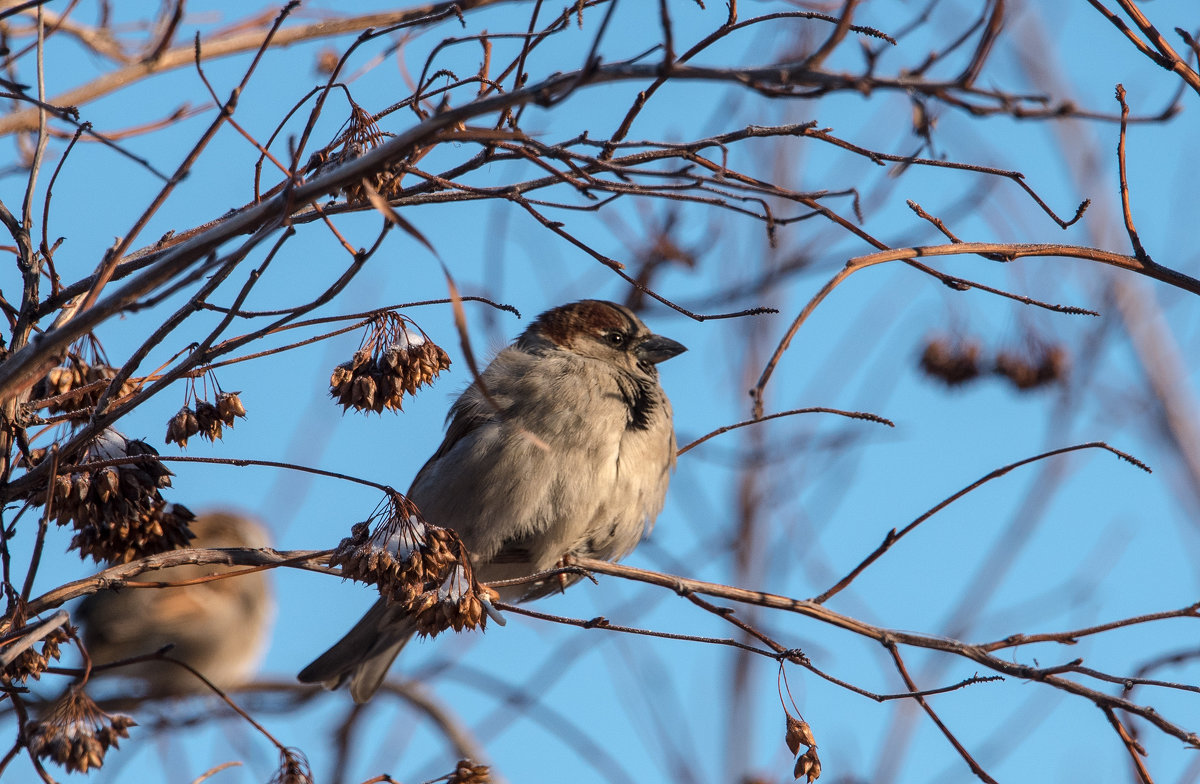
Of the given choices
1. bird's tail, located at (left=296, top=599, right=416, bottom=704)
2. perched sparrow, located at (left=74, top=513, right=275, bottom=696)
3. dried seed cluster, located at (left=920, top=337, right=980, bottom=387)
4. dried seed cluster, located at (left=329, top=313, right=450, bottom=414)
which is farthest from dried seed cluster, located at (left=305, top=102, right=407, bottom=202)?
perched sparrow, located at (left=74, top=513, right=275, bottom=696)

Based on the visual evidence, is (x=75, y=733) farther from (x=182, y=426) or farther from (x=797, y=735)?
(x=797, y=735)

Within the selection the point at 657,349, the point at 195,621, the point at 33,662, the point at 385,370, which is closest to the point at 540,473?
the point at 657,349

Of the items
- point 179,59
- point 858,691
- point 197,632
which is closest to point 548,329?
point 179,59

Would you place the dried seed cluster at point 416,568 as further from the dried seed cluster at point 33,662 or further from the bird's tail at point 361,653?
the bird's tail at point 361,653

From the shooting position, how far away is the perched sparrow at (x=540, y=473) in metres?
3.74

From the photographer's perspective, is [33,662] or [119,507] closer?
[33,662]

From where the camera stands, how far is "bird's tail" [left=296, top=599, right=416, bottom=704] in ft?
13.5

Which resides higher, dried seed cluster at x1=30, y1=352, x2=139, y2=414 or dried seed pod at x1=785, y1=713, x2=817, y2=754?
dried seed cluster at x1=30, y1=352, x2=139, y2=414

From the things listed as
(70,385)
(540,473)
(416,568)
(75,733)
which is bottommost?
(75,733)

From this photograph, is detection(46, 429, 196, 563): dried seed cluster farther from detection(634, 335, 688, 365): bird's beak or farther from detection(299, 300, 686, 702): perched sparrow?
detection(634, 335, 688, 365): bird's beak

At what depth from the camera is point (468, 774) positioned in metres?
2.40

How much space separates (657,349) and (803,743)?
2229 millimetres

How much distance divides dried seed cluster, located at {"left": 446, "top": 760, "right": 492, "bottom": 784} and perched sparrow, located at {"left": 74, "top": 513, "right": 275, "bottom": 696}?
530 cm

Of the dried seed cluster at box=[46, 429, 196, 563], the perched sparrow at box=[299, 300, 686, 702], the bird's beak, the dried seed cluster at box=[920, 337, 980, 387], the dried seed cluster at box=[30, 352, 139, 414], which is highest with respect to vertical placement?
the dried seed cluster at box=[920, 337, 980, 387]
